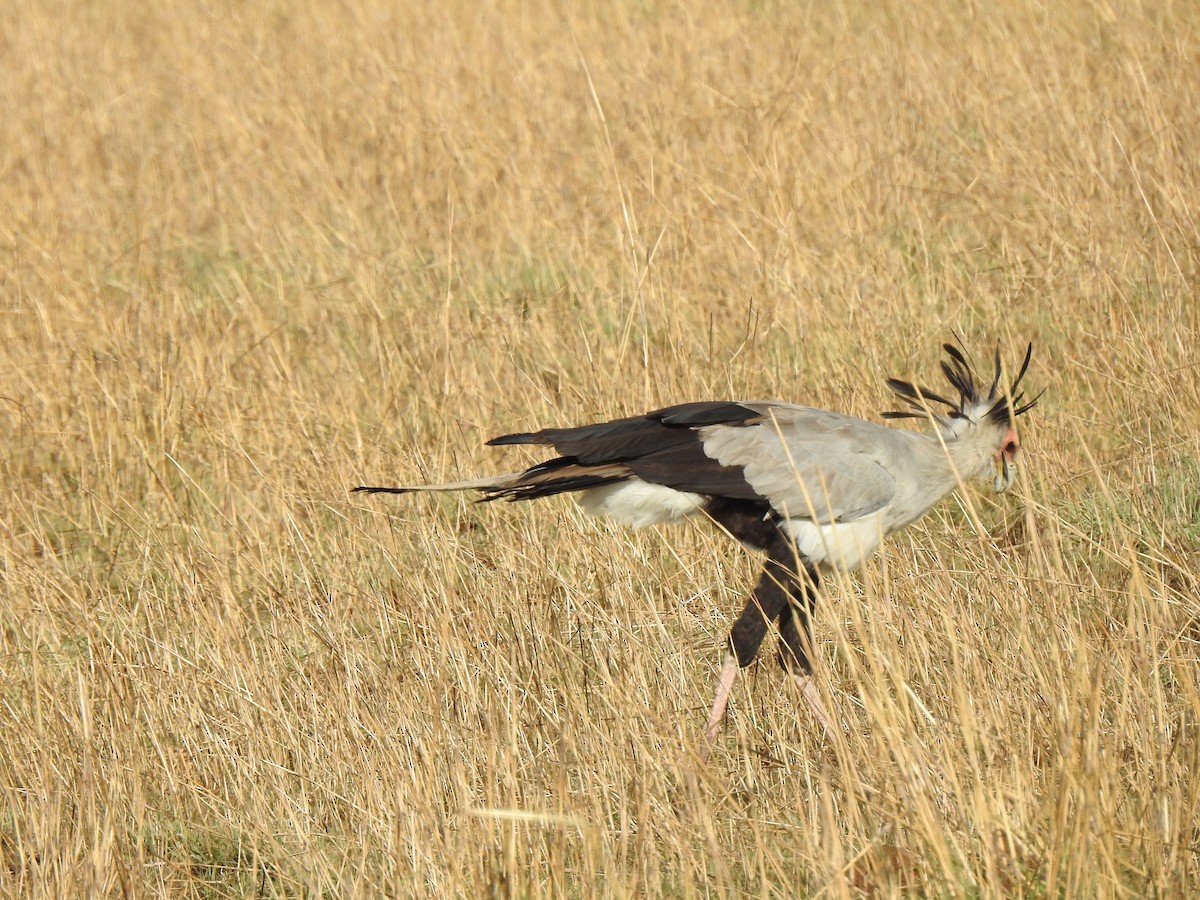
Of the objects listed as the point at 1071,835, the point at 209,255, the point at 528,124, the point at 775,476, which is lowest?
the point at 1071,835

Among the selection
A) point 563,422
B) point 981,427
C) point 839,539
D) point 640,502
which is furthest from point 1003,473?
point 563,422

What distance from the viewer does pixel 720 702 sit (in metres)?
3.48

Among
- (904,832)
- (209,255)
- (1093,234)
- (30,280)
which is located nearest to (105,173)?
(209,255)

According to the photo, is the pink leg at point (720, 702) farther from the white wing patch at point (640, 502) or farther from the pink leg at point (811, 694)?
the white wing patch at point (640, 502)

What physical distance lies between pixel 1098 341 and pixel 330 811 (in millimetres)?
3169

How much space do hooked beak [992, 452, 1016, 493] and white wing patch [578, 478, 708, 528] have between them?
2.92ft

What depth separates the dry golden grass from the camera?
289 centimetres

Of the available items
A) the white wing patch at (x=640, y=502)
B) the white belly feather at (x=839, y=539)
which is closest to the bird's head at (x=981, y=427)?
the white belly feather at (x=839, y=539)

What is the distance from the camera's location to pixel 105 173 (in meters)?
7.59

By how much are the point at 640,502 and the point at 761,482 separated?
344mm

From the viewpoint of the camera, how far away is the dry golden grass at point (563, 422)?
2891mm

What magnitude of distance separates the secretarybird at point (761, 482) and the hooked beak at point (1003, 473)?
24 centimetres

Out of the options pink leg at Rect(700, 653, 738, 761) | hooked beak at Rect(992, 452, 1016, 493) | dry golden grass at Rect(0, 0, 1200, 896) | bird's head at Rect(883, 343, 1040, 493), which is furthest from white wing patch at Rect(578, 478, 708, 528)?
hooked beak at Rect(992, 452, 1016, 493)

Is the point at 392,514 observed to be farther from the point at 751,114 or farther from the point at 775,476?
the point at 751,114
